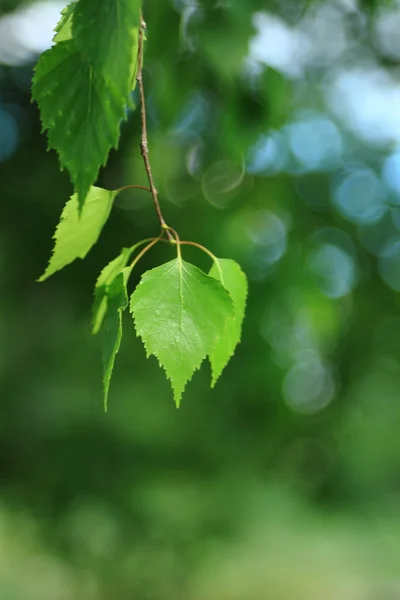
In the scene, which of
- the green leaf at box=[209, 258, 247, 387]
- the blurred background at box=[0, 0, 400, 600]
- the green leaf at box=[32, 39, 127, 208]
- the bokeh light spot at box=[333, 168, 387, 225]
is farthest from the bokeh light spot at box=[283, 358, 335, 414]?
the green leaf at box=[32, 39, 127, 208]

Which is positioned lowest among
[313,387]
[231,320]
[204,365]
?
[313,387]

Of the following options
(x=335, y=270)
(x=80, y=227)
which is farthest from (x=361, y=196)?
(x=80, y=227)

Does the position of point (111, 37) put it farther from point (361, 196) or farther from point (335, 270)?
point (361, 196)

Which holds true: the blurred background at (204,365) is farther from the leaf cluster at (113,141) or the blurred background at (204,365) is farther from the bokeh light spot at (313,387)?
the leaf cluster at (113,141)

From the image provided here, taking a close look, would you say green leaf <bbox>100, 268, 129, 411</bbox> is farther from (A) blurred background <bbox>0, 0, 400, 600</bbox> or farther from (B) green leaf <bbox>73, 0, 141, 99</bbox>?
(A) blurred background <bbox>0, 0, 400, 600</bbox>

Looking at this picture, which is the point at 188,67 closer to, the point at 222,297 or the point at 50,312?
the point at 222,297

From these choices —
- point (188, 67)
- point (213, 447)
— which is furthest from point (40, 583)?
point (188, 67)
